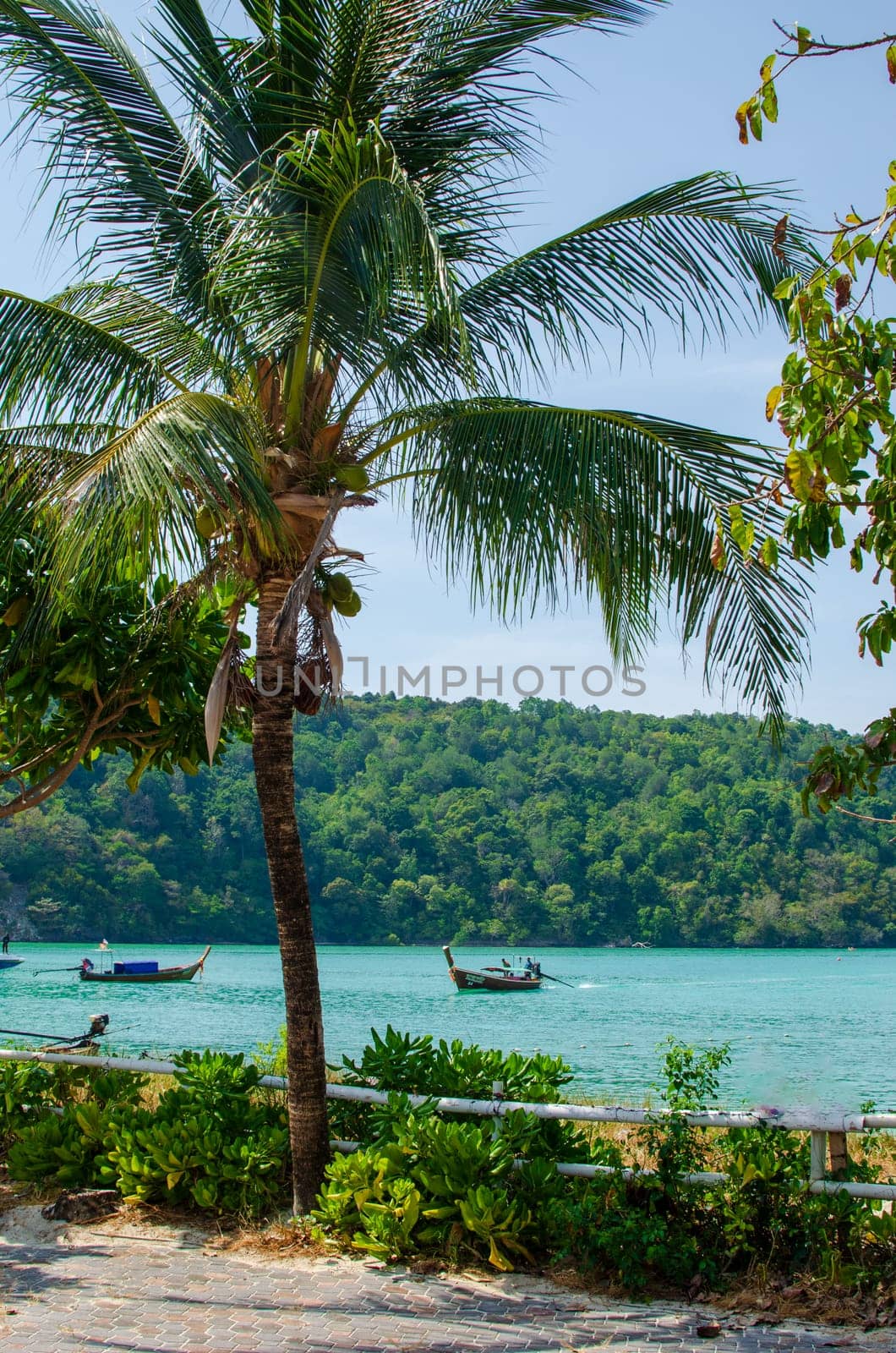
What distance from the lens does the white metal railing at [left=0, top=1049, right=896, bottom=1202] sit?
16.6ft

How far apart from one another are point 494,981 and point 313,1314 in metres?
46.1

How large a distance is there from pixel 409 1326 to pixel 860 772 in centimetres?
280

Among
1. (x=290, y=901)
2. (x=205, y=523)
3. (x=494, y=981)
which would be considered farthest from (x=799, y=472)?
(x=494, y=981)

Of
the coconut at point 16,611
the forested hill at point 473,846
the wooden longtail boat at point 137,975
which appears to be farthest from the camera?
the forested hill at point 473,846

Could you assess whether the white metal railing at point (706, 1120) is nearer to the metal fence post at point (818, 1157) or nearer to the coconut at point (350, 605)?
the metal fence post at point (818, 1157)

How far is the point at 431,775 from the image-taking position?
6309 cm

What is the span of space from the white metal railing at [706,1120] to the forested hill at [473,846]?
2031 inches

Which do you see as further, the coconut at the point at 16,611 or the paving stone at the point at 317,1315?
the coconut at the point at 16,611

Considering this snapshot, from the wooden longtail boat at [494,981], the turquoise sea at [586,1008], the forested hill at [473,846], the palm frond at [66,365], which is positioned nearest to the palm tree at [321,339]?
the palm frond at [66,365]

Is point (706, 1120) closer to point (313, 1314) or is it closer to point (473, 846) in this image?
point (313, 1314)

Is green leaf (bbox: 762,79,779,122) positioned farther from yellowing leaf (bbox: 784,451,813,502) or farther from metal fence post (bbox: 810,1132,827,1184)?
metal fence post (bbox: 810,1132,827,1184)

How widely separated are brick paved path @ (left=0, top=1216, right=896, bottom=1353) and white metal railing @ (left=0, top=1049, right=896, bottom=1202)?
1.92 ft

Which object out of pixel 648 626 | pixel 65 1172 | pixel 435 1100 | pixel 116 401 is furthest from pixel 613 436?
pixel 65 1172

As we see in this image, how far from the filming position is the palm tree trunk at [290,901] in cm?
606
